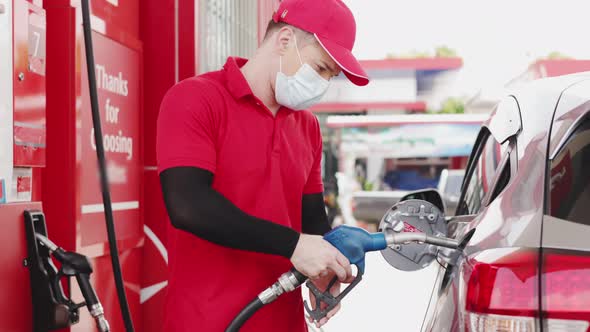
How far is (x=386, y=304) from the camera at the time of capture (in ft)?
26.6

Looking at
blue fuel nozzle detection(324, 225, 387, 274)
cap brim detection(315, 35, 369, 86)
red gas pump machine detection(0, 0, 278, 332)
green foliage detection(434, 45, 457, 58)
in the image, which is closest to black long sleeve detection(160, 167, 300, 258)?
blue fuel nozzle detection(324, 225, 387, 274)

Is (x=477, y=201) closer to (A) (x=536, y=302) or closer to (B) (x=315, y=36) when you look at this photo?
(B) (x=315, y=36)

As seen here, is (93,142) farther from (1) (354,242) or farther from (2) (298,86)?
(1) (354,242)

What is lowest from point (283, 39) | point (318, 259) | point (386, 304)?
point (386, 304)

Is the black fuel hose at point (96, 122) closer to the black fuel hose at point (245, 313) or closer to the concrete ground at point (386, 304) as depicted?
the black fuel hose at point (245, 313)

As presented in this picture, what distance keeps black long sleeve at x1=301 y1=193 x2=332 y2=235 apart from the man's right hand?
0.58 m

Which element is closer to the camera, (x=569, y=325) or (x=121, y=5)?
(x=569, y=325)

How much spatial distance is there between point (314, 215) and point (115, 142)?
1.69 metres

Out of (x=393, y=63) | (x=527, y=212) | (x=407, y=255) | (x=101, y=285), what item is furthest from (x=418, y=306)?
(x=393, y=63)

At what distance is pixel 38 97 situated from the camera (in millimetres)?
2873

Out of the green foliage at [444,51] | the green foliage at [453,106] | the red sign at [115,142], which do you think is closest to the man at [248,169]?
the red sign at [115,142]

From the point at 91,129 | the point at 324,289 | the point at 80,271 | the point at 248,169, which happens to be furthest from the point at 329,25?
the point at 91,129

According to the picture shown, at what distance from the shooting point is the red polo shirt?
2.49 metres

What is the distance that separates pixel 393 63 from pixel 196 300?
4582 centimetres
